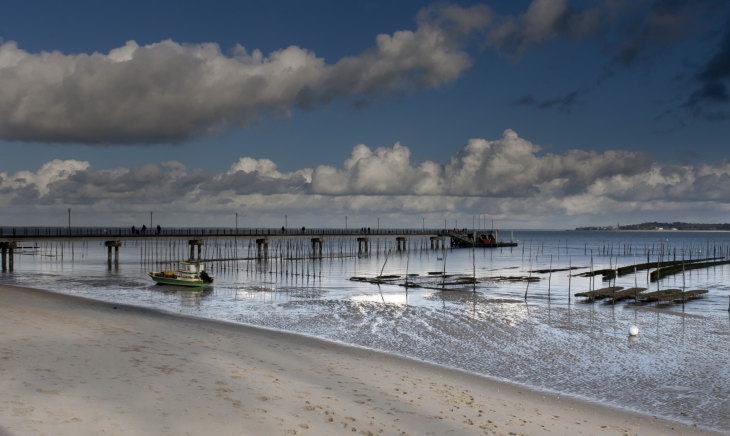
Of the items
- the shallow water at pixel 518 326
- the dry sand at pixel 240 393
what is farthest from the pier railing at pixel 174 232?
the dry sand at pixel 240 393

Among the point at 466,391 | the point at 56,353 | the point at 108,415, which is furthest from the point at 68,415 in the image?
the point at 466,391

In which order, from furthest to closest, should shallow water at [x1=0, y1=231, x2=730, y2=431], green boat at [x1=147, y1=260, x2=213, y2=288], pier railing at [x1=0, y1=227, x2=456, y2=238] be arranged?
pier railing at [x1=0, y1=227, x2=456, y2=238] → green boat at [x1=147, y1=260, x2=213, y2=288] → shallow water at [x1=0, y1=231, x2=730, y2=431]

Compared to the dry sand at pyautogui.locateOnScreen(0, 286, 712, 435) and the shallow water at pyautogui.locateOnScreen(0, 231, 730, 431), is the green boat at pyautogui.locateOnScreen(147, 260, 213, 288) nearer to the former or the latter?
the shallow water at pyautogui.locateOnScreen(0, 231, 730, 431)

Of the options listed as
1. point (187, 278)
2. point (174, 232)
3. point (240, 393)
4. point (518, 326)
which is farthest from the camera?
point (174, 232)

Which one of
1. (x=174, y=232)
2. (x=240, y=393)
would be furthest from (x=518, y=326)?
(x=174, y=232)

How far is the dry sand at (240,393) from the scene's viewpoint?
30.2 feet

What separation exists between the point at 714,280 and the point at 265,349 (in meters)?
50.7

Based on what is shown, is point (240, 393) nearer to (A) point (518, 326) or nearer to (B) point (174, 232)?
(A) point (518, 326)

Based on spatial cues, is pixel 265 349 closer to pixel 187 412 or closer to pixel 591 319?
pixel 187 412

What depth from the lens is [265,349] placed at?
17.9m

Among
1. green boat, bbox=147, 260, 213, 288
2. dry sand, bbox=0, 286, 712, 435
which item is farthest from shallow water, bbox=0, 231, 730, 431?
dry sand, bbox=0, 286, 712, 435

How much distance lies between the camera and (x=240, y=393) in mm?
11367

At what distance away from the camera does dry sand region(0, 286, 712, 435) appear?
920 cm

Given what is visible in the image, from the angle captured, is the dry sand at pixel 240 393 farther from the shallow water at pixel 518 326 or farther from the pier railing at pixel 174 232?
the pier railing at pixel 174 232
